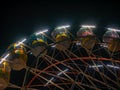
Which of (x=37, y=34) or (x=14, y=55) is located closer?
(x=14, y=55)

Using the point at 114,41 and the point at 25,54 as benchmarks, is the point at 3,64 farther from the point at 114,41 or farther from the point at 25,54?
the point at 114,41

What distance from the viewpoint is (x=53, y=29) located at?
696 inches

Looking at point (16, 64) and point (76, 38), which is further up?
point (76, 38)

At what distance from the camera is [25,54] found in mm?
16641

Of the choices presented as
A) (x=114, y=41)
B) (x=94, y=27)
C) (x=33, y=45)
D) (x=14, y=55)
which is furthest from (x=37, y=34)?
(x=114, y=41)

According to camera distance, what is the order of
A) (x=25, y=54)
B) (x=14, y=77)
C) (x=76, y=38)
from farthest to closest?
1. (x=14, y=77)
2. (x=25, y=54)
3. (x=76, y=38)

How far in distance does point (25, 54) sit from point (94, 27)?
4478 mm

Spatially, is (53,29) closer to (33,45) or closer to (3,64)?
(33,45)

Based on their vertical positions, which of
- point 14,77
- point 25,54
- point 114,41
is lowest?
point 14,77

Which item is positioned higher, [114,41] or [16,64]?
[114,41]

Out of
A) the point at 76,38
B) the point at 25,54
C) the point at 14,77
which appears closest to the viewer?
the point at 76,38

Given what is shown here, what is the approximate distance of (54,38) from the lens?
17484 millimetres

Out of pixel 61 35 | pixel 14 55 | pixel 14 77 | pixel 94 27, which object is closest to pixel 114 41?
pixel 94 27

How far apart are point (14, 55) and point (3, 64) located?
0.80 m
